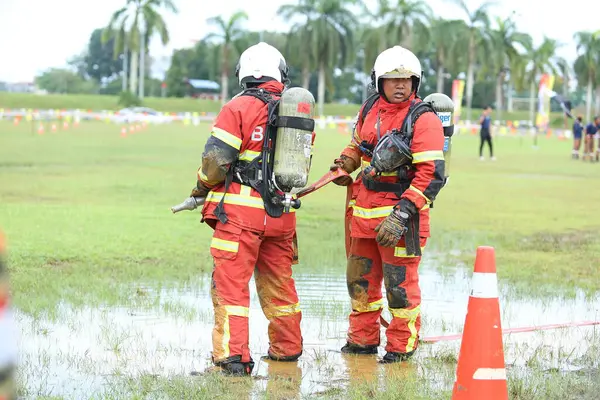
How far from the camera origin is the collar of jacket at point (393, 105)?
6.21 metres

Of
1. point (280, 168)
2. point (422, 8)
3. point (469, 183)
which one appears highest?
point (422, 8)

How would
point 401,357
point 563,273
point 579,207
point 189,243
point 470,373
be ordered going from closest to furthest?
point 470,373 < point 401,357 < point 563,273 < point 189,243 < point 579,207

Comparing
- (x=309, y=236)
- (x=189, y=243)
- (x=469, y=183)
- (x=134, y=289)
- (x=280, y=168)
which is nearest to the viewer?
(x=280, y=168)

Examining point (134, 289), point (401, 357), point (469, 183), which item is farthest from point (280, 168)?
point (469, 183)

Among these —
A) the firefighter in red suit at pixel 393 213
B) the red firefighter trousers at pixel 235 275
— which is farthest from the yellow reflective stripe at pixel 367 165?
the red firefighter trousers at pixel 235 275

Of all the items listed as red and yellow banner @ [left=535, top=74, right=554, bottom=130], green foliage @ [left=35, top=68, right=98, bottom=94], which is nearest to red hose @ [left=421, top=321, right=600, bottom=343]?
red and yellow banner @ [left=535, top=74, right=554, bottom=130]

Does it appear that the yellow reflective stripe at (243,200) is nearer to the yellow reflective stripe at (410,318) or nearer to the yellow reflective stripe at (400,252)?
the yellow reflective stripe at (400,252)

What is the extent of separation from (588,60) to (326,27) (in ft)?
81.1

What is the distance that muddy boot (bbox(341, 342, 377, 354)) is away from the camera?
21.2ft

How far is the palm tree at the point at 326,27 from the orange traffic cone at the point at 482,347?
75.4 m

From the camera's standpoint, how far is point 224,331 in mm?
5781

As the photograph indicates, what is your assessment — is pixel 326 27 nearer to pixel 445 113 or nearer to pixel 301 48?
pixel 301 48

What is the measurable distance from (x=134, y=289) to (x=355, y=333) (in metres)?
2.60

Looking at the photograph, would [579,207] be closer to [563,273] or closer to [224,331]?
[563,273]
